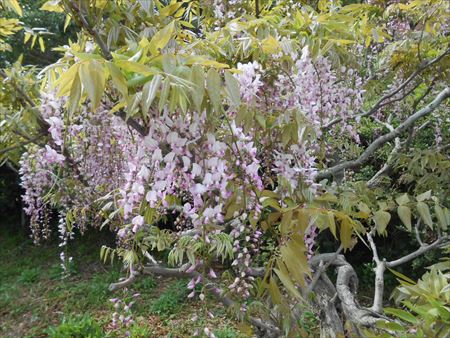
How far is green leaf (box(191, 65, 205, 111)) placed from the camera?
879 mm

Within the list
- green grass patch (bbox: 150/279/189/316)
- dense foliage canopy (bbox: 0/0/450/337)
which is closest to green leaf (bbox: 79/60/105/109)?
dense foliage canopy (bbox: 0/0/450/337)

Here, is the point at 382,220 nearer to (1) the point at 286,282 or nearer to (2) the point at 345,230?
(2) the point at 345,230

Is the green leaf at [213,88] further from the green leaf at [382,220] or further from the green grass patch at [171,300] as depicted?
the green grass patch at [171,300]

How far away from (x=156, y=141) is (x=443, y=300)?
774mm

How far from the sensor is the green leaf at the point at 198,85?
2.88 ft

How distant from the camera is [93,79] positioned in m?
0.82

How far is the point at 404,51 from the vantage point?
2.68 metres

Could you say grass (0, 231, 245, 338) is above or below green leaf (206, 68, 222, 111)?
below

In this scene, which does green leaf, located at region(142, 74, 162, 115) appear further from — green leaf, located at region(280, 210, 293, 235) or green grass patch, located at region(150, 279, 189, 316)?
green grass patch, located at region(150, 279, 189, 316)

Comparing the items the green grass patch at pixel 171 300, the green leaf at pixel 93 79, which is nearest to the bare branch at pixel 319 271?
the green leaf at pixel 93 79

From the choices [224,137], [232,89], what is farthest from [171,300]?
[232,89]

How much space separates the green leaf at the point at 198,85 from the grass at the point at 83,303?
10.4 feet

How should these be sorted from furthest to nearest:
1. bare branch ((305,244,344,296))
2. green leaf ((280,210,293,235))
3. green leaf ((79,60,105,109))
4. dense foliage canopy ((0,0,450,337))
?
bare branch ((305,244,344,296)) → green leaf ((280,210,293,235)) → dense foliage canopy ((0,0,450,337)) → green leaf ((79,60,105,109))

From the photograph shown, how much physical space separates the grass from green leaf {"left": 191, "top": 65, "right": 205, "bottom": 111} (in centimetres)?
318
